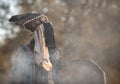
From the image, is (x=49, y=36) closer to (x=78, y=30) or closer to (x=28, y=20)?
(x=28, y=20)

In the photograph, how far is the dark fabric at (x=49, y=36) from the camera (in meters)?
2.35

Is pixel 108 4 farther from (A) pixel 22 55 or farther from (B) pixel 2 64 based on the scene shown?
(A) pixel 22 55

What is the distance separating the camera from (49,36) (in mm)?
2363

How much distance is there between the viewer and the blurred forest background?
6.38 m

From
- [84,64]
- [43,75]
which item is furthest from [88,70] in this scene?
[43,75]

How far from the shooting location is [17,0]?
6.63m

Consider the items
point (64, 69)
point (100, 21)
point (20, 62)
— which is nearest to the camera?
point (20, 62)

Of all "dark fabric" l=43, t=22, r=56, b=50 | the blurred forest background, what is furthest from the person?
the blurred forest background

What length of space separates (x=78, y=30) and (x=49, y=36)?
14.7ft

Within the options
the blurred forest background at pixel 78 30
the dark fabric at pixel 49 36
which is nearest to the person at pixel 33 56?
the dark fabric at pixel 49 36

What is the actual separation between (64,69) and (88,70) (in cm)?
12

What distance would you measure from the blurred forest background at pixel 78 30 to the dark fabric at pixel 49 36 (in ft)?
11.8

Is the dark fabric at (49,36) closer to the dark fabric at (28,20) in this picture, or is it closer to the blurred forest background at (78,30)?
the dark fabric at (28,20)

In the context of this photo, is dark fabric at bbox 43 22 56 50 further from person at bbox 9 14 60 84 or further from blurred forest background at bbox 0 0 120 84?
blurred forest background at bbox 0 0 120 84
